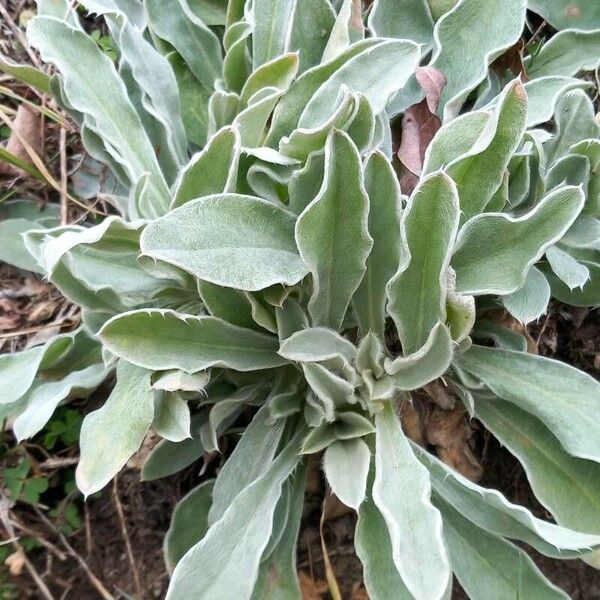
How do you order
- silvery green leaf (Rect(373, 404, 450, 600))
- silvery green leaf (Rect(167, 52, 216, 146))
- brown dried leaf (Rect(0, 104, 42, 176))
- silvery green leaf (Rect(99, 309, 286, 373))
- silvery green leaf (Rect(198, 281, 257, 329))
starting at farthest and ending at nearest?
brown dried leaf (Rect(0, 104, 42, 176)), silvery green leaf (Rect(167, 52, 216, 146)), silvery green leaf (Rect(198, 281, 257, 329)), silvery green leaf (Rect(99, 309, 286, 373)), silvery green leaf (Rect(373, 404, 450, 600))

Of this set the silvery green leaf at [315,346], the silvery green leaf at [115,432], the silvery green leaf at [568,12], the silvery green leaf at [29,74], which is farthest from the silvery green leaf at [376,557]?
the silvery green leaf at [568,12]

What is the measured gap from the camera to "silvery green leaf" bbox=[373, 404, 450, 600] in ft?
2.59

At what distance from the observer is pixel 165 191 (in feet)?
3.76

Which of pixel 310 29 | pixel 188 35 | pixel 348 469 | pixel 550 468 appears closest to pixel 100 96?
pixel 188 35

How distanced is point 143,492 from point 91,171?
68 centimetres

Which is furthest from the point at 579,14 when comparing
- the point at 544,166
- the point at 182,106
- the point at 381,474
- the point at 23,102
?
the point at 23,102

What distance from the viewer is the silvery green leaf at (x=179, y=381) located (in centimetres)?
91

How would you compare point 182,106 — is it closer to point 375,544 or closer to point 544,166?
point 544,166

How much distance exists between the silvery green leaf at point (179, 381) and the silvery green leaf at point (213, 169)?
0.23 meters

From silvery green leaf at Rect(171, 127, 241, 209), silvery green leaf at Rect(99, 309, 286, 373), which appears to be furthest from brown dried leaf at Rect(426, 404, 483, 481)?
silvery green leaf at Rect(171, 127, 241, 209)

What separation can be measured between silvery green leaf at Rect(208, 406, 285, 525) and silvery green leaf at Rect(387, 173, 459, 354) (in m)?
0.25

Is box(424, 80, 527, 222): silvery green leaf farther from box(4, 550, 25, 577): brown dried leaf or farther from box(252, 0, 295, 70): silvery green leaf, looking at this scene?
box(4, 550, 25, 577): brown dried leaf

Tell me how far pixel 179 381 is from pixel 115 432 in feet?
0.39

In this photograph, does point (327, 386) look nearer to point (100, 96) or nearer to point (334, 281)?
point (334, 281)
